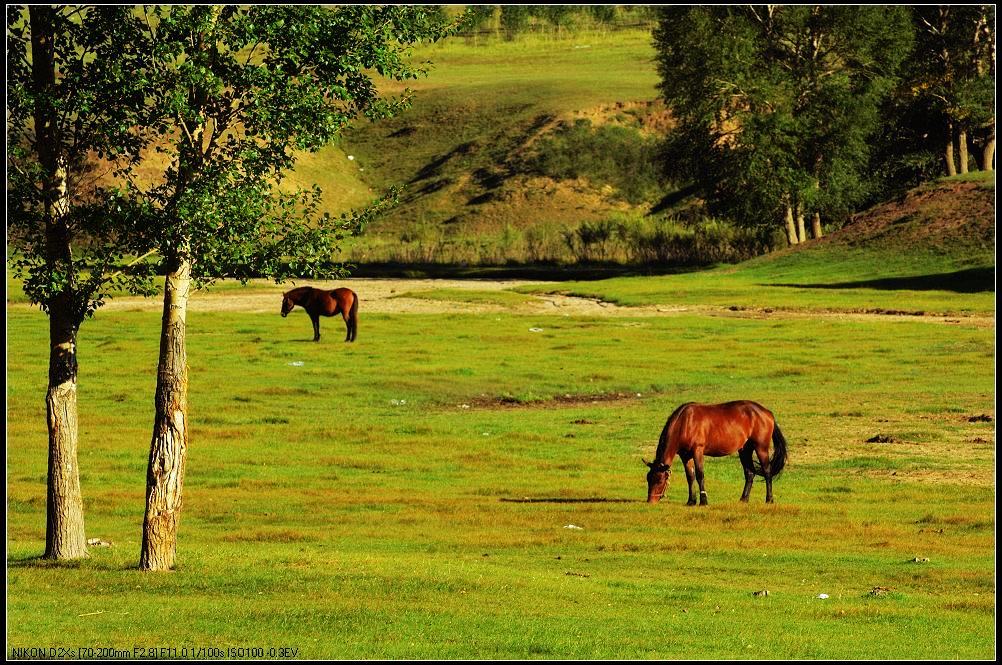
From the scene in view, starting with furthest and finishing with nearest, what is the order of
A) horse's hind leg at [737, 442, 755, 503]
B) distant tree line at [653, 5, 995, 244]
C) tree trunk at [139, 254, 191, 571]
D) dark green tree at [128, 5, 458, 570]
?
distant tree line at [653, 5, 995, 244] → horse's hind leg at [737, 442, 755, 503] → tree trunk at [139, 254, 191, 571] → dark green tree at [128, 5, 458, 570]

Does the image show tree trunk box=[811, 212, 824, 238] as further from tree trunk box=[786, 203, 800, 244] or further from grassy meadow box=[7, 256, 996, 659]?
grassy meadow box=[7, 256, 996, 659]

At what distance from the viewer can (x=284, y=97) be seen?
20.8m

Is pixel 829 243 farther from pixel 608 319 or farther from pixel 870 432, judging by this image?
pixel 870 432

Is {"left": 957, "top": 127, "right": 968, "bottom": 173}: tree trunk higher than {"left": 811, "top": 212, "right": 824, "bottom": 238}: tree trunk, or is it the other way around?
{"left": 957, "top": 127, "right": 968, "bottom": 173}: tree trunk

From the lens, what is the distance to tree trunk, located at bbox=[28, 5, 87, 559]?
21.3 meters

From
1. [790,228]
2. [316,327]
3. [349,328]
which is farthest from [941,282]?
[316,327]

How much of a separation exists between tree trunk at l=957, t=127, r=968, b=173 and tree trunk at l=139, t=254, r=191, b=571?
327ft

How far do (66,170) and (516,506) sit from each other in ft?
37.4

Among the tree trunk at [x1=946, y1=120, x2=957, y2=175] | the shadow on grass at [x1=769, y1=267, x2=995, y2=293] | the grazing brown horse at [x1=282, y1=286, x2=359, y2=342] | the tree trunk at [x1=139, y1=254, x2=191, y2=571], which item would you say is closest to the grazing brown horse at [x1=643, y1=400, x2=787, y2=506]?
the tree trunk at [x1=139, y1=254, x2=191, y2=571]

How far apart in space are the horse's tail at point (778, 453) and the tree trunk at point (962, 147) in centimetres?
8946

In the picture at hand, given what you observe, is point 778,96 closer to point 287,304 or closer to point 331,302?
point 287,304

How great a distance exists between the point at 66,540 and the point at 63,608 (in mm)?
4592

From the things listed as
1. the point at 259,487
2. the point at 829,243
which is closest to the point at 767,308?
the point at 829,243

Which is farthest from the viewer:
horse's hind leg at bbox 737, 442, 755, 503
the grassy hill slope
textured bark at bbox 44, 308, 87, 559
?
the grassy hill slope
